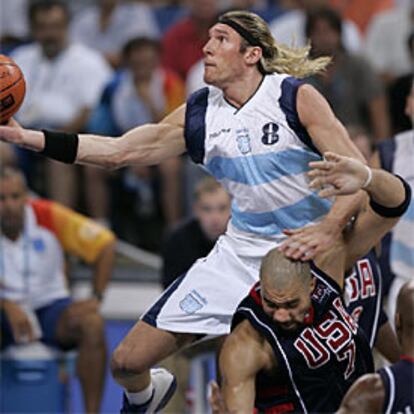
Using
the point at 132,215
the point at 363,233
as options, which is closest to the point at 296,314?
the point at 363,233

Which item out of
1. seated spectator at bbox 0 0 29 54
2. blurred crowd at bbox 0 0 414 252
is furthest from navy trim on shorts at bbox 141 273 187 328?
seated spectator at bbox 0 0 29 54

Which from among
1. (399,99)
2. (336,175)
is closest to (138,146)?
(336,175)

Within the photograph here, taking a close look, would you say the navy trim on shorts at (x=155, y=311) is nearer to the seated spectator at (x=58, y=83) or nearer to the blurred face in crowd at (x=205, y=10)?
the seated spectator at (x=58, y=83)

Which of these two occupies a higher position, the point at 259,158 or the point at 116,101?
the point at 259,158

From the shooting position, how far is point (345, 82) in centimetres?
938

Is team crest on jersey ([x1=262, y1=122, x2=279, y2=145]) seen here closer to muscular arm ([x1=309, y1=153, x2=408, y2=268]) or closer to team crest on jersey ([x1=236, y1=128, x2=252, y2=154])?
team crest on jersey ([x1=236, y1=128, x2=252, y2=154])

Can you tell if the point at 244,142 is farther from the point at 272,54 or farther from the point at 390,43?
the point at 390,43

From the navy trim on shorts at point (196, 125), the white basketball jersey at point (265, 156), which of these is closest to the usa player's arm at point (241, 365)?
the white basketball jersey at point (265, 156)

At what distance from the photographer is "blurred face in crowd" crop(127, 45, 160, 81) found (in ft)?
31.2

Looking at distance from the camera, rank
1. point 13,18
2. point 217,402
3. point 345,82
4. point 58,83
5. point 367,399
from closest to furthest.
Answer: point 367,399 < point 217,402 < point 345,82 < point 58,83 < point 13,18

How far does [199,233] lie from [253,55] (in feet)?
7.49

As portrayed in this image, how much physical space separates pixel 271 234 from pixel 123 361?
799 mm

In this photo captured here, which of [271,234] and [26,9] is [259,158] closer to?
[271,234]

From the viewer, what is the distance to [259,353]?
5301 millimetres
